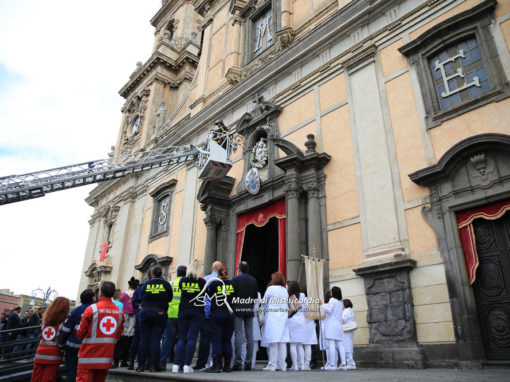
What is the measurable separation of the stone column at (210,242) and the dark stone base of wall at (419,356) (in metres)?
5.93

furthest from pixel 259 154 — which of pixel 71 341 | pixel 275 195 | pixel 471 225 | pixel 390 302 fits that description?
pixel 71 341

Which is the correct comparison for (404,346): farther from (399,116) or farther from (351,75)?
(351,75)

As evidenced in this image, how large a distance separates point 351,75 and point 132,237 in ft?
44.7

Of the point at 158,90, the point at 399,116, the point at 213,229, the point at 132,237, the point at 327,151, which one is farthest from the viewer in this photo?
the point at 158,90

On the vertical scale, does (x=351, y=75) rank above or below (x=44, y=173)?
above

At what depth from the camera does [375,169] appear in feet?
29.7

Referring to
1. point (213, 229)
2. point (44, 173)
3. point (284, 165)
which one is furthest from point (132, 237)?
point (284, 165)

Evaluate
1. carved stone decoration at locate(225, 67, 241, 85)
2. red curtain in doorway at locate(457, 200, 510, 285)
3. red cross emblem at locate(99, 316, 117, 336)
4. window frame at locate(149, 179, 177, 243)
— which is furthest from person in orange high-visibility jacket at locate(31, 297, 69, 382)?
carved stone decoration at locate(225, 67, 241, 85)

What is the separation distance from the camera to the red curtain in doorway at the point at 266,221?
1029 cm

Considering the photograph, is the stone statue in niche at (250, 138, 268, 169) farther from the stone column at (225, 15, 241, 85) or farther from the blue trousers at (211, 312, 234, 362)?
the blue trousers at (211, 312, 234, 362)

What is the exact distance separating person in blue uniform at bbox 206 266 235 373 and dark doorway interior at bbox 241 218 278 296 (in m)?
6.23

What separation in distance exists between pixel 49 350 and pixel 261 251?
864 centimetres

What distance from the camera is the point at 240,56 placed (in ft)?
52.7

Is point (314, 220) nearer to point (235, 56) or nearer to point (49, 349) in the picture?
point (49, 349)
